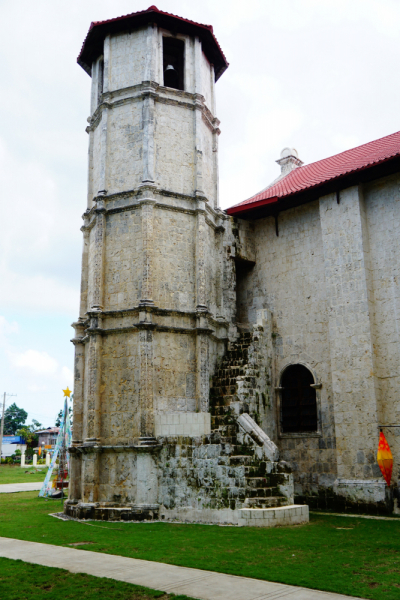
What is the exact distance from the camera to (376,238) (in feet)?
51.5

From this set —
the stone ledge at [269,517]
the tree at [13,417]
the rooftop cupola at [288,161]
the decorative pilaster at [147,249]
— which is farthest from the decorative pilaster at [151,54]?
the tree at [13,417]

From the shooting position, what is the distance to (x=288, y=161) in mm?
24359

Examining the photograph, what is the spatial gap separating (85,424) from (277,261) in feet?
27.1

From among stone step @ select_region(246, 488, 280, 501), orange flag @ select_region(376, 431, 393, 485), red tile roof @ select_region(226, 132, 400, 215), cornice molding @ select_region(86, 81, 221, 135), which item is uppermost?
cornice molding @ select_region(86, 81, 221, 135)

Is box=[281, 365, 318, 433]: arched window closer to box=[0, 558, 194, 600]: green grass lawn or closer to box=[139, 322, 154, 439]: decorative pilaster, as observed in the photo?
box=[139, 322, 154, 439]: decorative pilaster

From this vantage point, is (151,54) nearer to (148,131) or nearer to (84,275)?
(148,131)

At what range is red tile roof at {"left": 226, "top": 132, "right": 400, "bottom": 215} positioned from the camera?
15.9 meters

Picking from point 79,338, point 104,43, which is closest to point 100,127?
point 104,43

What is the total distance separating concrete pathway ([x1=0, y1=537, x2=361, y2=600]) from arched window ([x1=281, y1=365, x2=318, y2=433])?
885cm

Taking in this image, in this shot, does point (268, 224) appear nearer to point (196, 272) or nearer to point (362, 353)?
point (196, 272)

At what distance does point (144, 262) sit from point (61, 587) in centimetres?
994

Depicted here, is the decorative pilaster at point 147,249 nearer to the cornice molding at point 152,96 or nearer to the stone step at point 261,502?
the cornice molding at point 152,96

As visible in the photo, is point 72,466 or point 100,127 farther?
point 100,127

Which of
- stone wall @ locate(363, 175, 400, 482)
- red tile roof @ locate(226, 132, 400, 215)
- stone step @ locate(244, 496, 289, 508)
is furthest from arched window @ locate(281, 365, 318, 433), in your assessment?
red tile roof @ locate(226, 132, 400, 215)
